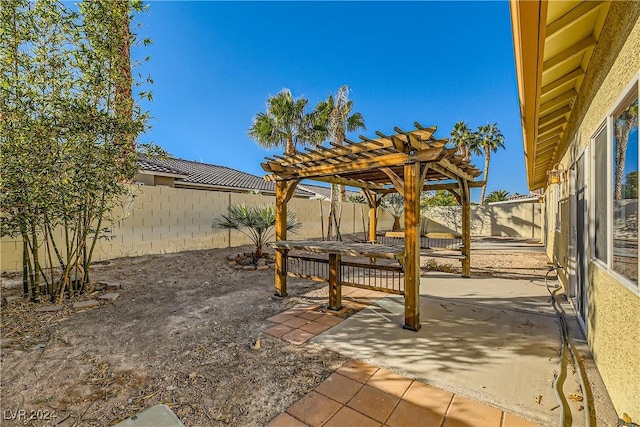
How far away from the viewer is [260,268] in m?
7.10

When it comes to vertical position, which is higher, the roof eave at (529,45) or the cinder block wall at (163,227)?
the roof eave at (529,45)

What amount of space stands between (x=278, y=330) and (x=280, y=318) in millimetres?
417

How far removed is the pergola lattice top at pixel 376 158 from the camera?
11.4 feet

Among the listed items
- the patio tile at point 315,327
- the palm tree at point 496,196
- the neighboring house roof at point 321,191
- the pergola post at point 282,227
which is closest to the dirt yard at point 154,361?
the pergola post at point 282,227

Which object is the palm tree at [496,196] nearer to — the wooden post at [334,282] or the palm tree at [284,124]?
the palm tree at [284,124]

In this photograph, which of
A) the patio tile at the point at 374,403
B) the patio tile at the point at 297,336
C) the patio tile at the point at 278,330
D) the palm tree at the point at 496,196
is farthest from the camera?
the palm tree at the point at 496,196

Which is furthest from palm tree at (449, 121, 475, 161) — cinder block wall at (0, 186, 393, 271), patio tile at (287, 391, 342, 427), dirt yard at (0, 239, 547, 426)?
patio tile at (287, 391, 342, 427)

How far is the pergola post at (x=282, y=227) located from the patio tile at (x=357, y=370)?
2357 mm

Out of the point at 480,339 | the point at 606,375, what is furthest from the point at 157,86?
the point at 606,375

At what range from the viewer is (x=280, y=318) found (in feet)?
13.0

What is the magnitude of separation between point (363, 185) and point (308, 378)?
5450 millimetres

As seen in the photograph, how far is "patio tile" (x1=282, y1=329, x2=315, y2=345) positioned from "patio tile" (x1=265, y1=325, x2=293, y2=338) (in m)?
0.06

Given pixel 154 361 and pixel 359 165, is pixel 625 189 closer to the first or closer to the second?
pixel 359 165

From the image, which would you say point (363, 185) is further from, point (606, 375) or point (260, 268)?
point (606, 375)
